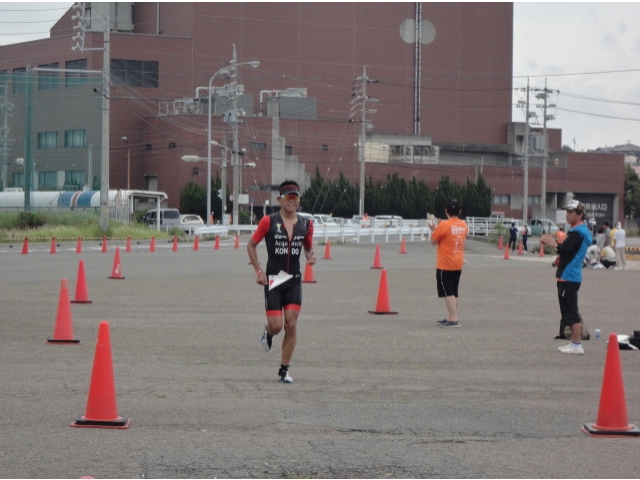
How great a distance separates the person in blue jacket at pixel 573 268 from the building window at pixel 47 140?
260 feet

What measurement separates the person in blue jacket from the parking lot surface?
0.34m

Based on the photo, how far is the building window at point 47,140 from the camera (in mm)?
87688

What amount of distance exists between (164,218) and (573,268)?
54548 millimetres

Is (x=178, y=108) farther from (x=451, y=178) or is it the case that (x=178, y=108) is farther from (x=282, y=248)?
(x=282, y=248)

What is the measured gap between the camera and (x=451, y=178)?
315 feet

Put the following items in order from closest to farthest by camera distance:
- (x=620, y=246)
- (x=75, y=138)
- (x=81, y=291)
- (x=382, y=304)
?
(x=382, y=304)
(x=81, y=291)
(x=620, y=246)
(x=75, y=138)

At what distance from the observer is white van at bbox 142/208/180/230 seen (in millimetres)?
62688

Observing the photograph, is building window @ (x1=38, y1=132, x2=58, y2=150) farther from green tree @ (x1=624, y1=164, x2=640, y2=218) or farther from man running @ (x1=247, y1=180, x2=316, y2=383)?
man running @ (x1=247, y1=180, x2=316, y2=383)

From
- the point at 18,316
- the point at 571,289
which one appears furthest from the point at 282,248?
the point at 18,316

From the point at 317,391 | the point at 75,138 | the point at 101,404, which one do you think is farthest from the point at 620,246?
the point at 75,138

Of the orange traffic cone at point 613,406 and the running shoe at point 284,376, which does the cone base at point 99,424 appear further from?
the orange traffic cone at point 613,406

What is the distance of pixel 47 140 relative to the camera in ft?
291

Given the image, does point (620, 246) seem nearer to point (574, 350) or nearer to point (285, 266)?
point (574, 350)

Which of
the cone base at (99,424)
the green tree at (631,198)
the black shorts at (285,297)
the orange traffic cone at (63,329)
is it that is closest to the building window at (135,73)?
the green tree at (631,198)
